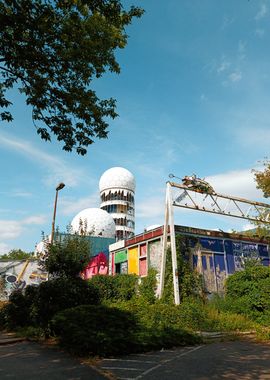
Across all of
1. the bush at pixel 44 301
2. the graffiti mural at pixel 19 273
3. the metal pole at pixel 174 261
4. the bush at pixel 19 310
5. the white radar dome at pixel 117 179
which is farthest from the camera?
the white radar dome at pixel 117 179

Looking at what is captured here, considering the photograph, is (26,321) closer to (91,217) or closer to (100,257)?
(100,257)

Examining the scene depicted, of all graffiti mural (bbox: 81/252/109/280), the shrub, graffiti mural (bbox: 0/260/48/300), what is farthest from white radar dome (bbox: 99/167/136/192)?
the shrub

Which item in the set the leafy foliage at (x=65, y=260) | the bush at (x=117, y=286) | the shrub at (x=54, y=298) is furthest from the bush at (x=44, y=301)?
the bush at (x=117, y=286)

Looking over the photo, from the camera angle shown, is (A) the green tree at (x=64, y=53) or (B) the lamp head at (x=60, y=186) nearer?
(A) the green tree at (x=64, y=53)

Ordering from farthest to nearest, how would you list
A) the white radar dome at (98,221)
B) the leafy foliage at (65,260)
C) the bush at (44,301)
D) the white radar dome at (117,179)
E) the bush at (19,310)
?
the white radar dome at (117,179) → the white radar dome at (98,221) → the leafy foliage at (65,260) → the bush at (19,310) → the bush at (44,301)

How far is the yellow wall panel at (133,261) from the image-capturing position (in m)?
20.7

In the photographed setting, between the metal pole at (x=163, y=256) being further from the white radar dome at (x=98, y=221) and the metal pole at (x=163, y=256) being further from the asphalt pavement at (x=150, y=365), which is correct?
the white radar dome at (x=98, y=221)

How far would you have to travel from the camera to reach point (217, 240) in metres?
19.3

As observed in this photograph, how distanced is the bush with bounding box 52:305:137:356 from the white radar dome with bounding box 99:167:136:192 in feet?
183

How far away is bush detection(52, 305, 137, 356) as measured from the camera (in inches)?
318

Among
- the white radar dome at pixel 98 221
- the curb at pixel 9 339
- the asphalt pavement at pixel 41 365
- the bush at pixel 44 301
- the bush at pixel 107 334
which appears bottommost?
the asphalt pavement at pixel 41 365

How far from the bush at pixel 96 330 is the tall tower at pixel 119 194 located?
5524cm

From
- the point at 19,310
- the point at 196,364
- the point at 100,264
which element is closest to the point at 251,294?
the point at 196,364

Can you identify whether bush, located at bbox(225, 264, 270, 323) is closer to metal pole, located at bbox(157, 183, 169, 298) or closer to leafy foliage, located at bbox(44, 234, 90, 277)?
metal pole, located at bbox(157, 183, 169, 298)
